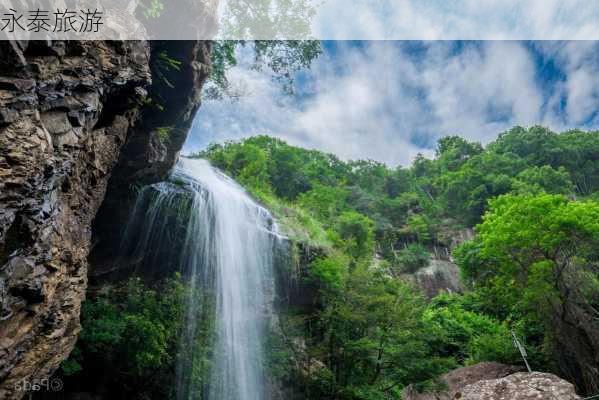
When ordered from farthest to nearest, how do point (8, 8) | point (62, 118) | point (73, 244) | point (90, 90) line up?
point (73, 244), point (90, 90), point (62, 118), point (8, 8)

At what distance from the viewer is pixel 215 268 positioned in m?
10.9

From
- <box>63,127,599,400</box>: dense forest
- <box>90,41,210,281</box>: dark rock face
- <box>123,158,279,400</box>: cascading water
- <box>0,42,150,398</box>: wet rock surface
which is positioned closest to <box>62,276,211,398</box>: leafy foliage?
<box>63,127,599,400</box>: dense forest

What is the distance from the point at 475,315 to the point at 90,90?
830 inches

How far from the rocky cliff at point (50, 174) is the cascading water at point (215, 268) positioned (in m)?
3.78

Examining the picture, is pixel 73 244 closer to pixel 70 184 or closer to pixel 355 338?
pixel 70 184

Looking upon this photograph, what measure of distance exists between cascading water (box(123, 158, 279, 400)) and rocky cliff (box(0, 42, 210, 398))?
378 centimetres

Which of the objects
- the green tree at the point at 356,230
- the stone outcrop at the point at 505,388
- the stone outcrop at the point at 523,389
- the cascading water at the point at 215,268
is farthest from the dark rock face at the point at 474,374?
the green tree at the point at 356,230

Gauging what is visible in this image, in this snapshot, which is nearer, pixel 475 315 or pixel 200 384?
pixel 200 384

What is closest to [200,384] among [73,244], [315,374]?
[315,374]

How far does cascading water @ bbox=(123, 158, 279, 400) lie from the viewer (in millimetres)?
9305

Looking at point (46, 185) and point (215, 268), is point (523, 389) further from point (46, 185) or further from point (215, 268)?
point (46, 185)

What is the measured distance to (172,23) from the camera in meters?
8.65

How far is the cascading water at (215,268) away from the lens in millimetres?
9305

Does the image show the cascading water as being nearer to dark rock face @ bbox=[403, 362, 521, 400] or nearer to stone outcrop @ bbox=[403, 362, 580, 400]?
stone outcrop @ bbox=[403, 362, 580, 400]
